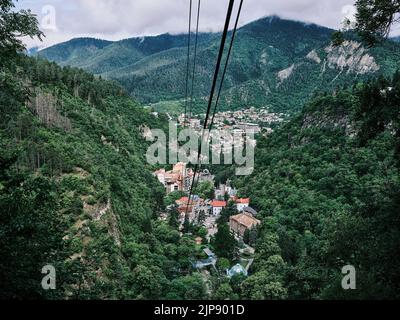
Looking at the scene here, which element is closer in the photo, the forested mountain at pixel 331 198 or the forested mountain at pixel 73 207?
the forested mountain at pixel 73 207

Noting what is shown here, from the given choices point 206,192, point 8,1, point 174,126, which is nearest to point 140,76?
point 174,126

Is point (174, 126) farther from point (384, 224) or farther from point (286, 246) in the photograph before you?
point (384, 224)

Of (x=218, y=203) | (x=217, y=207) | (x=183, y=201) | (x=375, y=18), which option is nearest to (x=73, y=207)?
(x=375, y=18)

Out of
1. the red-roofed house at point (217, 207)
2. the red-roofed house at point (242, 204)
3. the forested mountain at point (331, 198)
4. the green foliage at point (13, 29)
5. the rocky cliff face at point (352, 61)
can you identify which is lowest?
the red-roofed house at point (217, 207)

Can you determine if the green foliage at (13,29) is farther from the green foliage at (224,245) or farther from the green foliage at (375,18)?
the green foliage at (224,245)

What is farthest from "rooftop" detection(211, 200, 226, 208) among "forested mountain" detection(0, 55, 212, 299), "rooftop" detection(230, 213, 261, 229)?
"forested mountain" detection(0, 55, 212, 299)

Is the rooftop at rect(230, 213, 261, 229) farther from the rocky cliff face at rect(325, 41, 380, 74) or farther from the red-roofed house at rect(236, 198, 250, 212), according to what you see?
the rocky cliff face at rect(325, 41, 380, 74)

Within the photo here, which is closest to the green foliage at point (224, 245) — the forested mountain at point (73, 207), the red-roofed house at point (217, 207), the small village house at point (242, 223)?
the forested mountain at point (73, 207)
